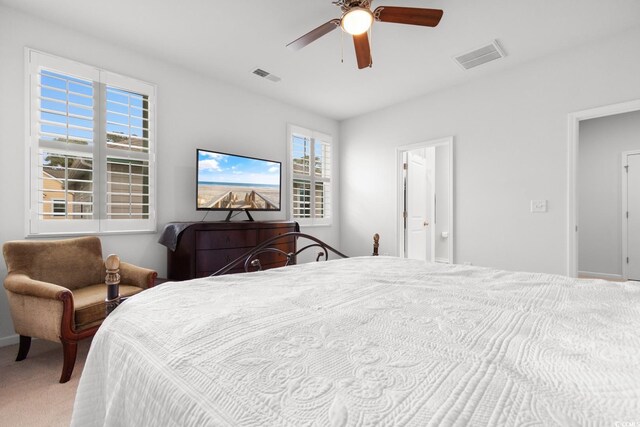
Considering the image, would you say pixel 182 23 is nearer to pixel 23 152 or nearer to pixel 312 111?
pixel 23 152

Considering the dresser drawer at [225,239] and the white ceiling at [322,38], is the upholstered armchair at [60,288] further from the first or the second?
the white ceiling at [322,38]

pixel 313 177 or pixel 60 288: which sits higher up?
pixel 313 177

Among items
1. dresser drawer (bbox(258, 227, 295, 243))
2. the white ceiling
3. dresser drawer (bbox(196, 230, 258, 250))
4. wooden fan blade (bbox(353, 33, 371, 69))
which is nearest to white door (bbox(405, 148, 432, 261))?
the white ceiling

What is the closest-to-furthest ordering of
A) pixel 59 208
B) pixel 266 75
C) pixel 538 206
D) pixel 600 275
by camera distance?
pixel 59 208
pixel 538 206
pixel 266 75
pixel 600 275

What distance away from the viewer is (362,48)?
7.67 ft

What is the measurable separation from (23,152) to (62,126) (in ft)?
1.22

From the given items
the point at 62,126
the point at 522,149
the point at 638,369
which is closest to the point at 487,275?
the point at 638,369

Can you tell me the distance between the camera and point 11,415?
164 cm

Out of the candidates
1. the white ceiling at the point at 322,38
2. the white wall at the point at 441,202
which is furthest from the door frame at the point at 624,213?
the white ceiling at the point at 322,38

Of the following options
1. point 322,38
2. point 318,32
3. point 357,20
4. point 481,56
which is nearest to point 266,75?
point 322,38

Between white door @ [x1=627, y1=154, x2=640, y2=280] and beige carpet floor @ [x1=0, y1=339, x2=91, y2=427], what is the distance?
7013mm

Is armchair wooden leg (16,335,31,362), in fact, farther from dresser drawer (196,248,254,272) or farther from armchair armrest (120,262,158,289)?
dresser drawer (196,248,254,272)

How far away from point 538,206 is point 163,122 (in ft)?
14.2

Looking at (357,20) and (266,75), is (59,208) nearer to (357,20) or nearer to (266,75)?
(266,75)
